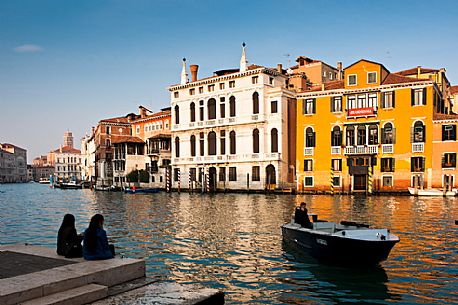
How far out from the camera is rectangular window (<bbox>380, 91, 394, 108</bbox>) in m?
37.0

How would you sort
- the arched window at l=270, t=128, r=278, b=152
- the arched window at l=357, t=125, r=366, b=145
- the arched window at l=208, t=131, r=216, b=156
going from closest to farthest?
the arched window at l=357, t=125, r=366, b=145 < the arched window at l=270, t=128, r=278, b=152 < the arched window at l=208, t=131, r=216, b=156

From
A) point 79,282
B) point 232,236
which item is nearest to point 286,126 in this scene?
point 232,236

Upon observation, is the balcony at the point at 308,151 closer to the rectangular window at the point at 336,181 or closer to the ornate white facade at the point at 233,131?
the ornate white facade at the point at 233,131

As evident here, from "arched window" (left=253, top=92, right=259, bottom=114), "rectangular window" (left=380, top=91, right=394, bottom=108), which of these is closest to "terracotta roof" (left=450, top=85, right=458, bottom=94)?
"rectangular window" (left=380, top=91, right=394, bottom=108)

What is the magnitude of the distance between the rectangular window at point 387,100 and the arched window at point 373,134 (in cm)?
189

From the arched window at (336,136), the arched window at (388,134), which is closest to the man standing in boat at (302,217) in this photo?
the arched window at (388,134)

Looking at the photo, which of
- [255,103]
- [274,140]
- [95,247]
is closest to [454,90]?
[274,140]

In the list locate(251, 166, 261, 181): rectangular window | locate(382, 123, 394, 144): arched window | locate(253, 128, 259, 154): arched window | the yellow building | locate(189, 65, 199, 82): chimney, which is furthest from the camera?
locate(189, 65, 199, 82): chimney

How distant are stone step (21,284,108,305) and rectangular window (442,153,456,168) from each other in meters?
33.8

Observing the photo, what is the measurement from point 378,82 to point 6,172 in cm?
14141

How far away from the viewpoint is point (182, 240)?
14.4 metres

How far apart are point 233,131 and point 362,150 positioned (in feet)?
43.5

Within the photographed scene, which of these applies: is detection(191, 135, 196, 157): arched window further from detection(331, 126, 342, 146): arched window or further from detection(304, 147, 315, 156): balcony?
detection(331, 126, 342, 146): arched window

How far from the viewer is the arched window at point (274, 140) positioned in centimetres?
4241
